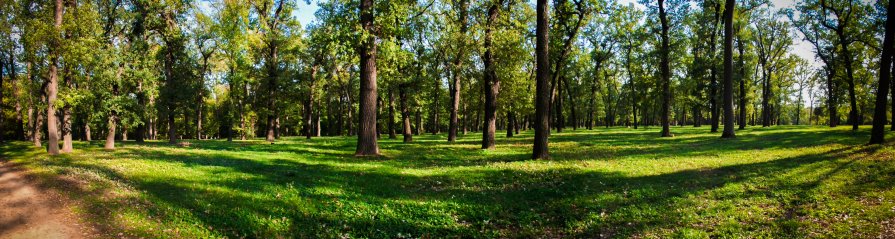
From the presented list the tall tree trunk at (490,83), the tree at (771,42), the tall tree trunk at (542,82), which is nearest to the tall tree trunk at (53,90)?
the tall tree trunk at (490,83)

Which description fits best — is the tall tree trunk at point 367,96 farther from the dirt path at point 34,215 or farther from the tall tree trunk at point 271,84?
the tall tree trunk at point 271,84

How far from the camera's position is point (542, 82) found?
1653 cm

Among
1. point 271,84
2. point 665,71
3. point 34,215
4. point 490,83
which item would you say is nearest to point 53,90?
point 271,84

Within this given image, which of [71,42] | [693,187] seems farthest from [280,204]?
[71,42]

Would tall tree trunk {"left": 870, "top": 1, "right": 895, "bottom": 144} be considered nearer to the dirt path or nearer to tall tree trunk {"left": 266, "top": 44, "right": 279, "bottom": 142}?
the dirt path

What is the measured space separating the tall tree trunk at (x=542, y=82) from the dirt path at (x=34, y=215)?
1399 cm

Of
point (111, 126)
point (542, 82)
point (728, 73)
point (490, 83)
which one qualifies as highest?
point (728, 73)

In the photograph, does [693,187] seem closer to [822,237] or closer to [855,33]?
[822,237]

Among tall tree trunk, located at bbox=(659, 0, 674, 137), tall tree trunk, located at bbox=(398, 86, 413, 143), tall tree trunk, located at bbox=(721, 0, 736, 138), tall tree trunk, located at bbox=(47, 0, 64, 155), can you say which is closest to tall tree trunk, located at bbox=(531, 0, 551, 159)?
tall tree trunk, located at bbox=(398, 86, 413, 143)

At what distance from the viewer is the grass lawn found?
7.92 meters

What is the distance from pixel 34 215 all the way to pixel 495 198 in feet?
32.3

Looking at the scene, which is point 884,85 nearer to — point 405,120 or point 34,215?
point 405,120

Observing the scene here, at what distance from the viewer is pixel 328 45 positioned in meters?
16.9

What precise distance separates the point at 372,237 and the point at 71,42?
74.6 ft
